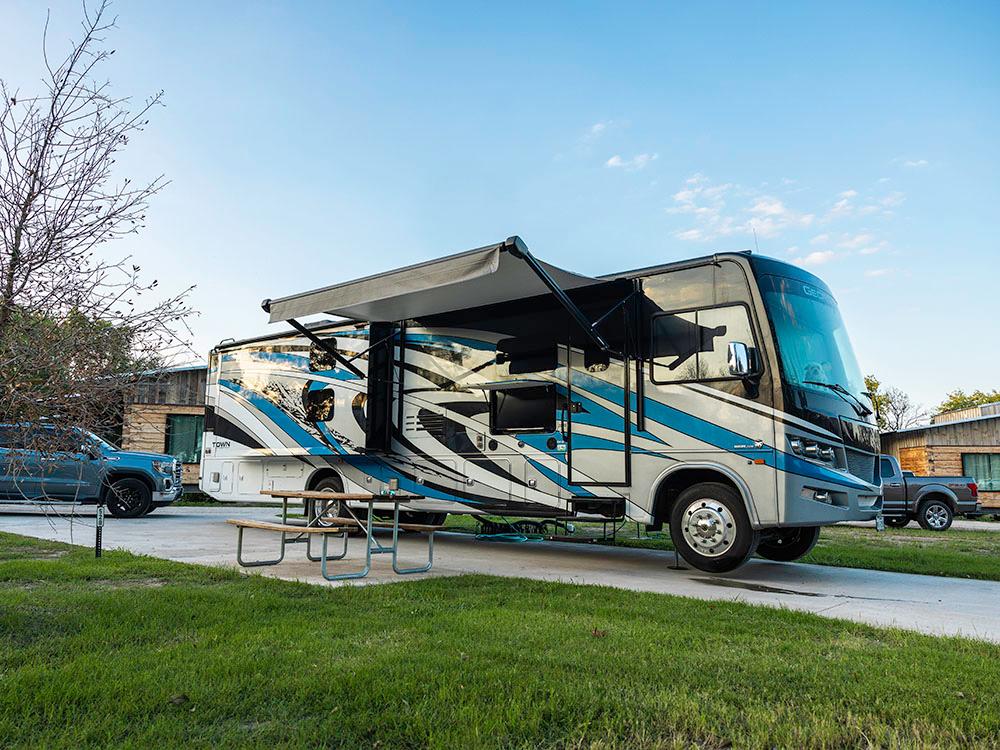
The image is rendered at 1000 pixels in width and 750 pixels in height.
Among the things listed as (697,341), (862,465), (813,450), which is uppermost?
(697,341)

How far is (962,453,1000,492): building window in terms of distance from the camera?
23.7 m

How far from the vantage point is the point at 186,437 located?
72.6ft

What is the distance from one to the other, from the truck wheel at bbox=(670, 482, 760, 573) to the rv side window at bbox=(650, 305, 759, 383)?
1126 millimetres

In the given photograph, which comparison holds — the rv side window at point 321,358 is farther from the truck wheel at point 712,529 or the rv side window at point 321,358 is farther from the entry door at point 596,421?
the truck wheel at point 712,529

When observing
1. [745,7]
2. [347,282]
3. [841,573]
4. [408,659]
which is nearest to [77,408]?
[408,659]

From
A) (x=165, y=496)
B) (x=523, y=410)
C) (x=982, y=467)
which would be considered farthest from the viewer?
(x=982, y=467)

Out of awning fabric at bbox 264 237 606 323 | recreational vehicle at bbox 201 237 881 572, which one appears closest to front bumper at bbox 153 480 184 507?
recreational vehicle at bbox 201 237 881 572

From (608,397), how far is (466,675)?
5.03 m

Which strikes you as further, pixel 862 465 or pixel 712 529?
pixel 862 465

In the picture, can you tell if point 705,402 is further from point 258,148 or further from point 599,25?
point 258,148

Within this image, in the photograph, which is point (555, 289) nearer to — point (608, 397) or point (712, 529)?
point (608, 397)

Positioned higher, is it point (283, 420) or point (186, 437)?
point (186, 437)

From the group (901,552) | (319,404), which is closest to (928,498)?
(901,552)

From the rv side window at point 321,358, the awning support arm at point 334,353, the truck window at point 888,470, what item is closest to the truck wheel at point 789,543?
the awning support arm at point 334,353
